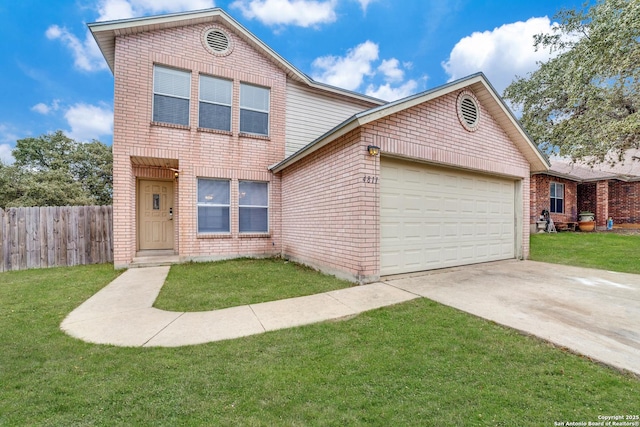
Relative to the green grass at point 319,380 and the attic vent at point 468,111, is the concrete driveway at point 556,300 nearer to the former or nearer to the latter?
the green grass at point 319,380

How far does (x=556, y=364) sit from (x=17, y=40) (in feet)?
105

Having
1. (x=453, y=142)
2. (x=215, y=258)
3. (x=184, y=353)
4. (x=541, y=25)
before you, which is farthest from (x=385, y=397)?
(x=541, y=25)

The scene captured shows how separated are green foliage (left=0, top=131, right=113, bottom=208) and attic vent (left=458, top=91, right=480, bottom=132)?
2354 centimetres

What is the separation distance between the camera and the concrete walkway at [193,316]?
3.30m

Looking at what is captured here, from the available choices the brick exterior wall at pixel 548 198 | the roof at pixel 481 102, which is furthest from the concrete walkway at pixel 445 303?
the brick exterior wall at pixel 548 198

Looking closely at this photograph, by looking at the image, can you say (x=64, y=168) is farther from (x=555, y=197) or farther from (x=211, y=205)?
(x=555, y=197)

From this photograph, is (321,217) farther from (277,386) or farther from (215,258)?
(277,386)

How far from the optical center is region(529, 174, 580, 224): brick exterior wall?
15008mm

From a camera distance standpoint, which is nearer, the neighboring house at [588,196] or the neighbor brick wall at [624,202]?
the neighboring house at [588,196]

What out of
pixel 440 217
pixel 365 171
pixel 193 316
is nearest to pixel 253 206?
pixel 365 171

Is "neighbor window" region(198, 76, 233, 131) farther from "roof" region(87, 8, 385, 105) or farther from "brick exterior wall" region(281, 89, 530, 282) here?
"brick exterior wall" region(281, 89, 530, 282)

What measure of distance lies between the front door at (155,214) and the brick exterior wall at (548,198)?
17.3 metres

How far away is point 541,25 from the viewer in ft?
43.1

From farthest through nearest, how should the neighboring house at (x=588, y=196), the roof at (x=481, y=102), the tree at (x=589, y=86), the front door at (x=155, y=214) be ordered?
1. the neighboring house at (x=588, y=196)
2. the front door at (x=155, y=214)
3. the tree at (x=589, y=86)
4. the roof at (x=481, y=102)
